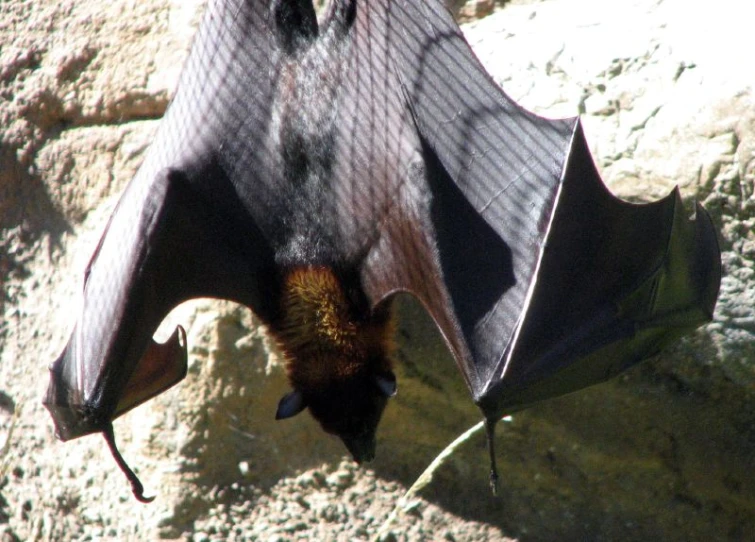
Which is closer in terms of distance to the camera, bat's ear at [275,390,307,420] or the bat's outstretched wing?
the bat's outstretched wing

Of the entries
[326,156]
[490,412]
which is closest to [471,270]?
[490,412]

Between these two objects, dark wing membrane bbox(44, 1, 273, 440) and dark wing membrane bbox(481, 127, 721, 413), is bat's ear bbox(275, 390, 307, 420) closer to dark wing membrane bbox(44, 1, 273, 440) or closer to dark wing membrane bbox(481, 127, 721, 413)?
dark wing membrane bbox(44, 1, 273, 440)

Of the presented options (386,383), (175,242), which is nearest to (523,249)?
(386,383)

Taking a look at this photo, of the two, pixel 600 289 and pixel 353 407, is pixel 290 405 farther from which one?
pixel 600 289

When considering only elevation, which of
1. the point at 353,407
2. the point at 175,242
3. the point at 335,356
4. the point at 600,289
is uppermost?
the point at 175,242

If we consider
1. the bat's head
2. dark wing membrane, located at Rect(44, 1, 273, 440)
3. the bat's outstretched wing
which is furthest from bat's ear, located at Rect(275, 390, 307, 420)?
the bat's outstretched wing

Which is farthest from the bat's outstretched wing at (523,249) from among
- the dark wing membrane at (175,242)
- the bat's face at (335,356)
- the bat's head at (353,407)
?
the dark wing membrane at (175,242)
